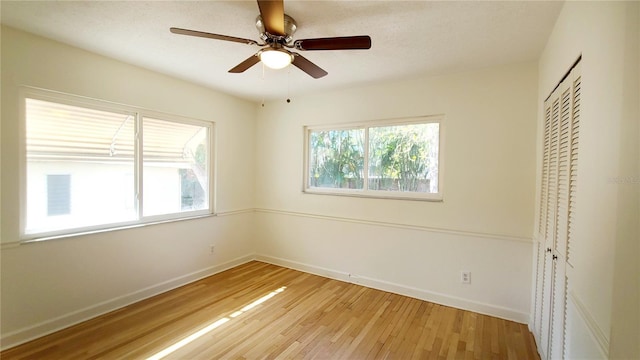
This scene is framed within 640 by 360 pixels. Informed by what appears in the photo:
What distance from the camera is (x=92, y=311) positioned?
8.45ft

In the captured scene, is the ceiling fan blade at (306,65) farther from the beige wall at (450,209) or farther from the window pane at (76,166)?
the window pane at (76,166)

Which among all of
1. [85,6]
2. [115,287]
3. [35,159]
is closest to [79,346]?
[115,287]

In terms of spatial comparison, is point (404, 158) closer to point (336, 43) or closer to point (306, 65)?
point (306, 65)

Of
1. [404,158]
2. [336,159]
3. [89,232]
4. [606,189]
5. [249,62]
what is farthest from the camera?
[336,159]

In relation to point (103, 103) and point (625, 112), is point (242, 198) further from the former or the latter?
point (625, 112)

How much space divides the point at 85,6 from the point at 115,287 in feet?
8.01

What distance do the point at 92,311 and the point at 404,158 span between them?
351 cm

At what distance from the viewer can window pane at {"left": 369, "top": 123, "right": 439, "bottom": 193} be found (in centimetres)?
311

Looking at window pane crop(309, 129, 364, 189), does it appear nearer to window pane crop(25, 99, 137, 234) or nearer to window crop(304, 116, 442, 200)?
window crop(304, 116, 442, 200)

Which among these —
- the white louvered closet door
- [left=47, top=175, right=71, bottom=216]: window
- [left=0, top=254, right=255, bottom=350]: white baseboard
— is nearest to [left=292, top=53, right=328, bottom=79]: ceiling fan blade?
the white louvered closet door

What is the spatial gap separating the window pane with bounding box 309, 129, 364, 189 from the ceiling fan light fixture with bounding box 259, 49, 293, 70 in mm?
1888

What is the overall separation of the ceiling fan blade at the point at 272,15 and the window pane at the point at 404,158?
205 cm

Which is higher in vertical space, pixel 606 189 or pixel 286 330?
pixel 606 189

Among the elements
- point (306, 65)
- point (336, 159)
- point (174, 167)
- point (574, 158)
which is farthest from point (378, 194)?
point (174, 167)
